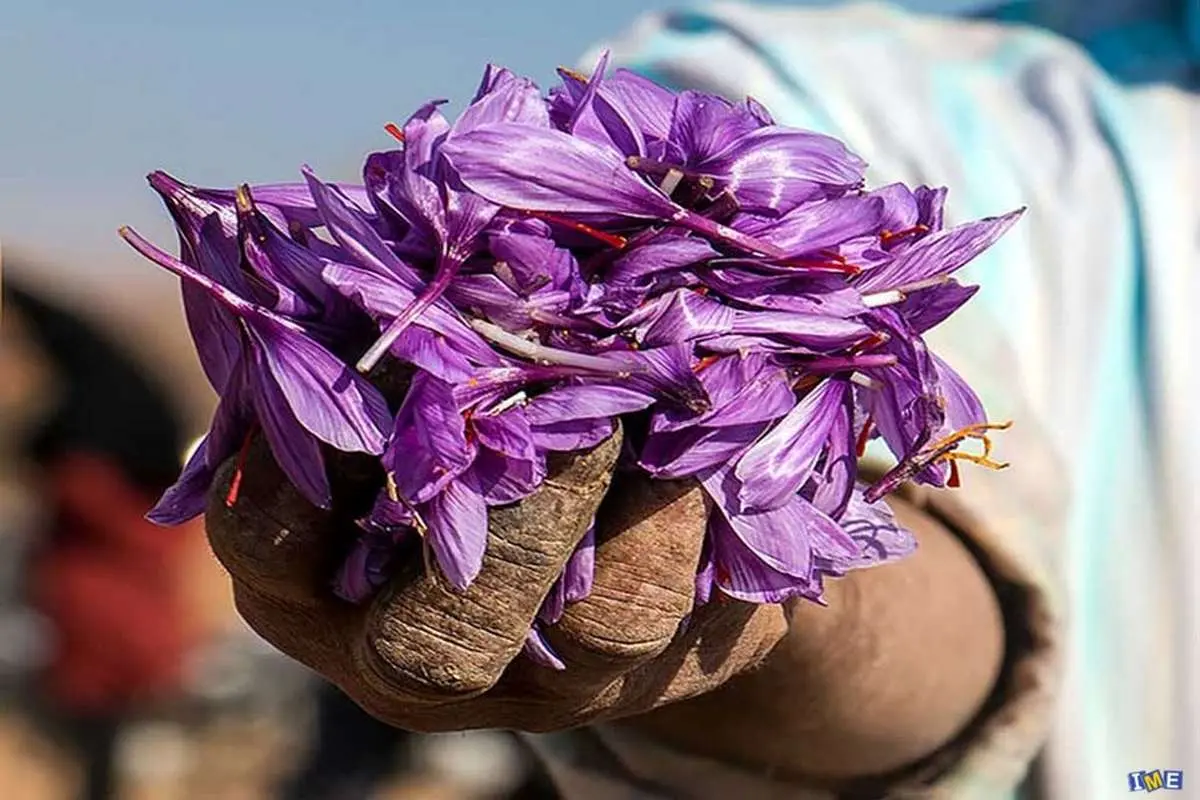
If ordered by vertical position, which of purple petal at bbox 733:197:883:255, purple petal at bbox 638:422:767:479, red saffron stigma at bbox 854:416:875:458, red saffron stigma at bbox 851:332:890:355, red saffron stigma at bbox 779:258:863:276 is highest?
purple petal at bbox 733:197:883:255

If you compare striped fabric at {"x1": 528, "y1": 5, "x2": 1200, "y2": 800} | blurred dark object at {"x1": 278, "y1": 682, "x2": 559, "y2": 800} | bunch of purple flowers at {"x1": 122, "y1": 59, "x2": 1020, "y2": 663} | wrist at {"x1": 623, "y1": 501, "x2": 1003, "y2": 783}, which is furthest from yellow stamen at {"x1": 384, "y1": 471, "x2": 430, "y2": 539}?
blurred dark object at {"x1": 278, "y1": 682, "x2": 559, "y2": 800}

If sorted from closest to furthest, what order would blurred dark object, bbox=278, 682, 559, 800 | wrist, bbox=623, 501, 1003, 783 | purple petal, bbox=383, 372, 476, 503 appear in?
1. purple petal, bbox=383, 372, 476, 503
2. wrist, bbox=623, 501, 1003, 783
3. blurred dark object, bbox=278, 682, 559, 800

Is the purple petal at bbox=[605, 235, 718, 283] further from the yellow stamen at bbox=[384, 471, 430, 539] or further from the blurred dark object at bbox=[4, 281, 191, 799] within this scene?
the blurred dark object at bbox=[4, 281, 191, 799]

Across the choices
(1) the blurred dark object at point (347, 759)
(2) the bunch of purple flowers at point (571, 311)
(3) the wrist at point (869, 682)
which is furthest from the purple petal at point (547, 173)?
(1) the blurred dark object at point (347, 759)

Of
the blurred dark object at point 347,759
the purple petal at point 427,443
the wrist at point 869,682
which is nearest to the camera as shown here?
the purple petal at point 427,443

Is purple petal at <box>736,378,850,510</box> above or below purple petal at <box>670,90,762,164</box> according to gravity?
below

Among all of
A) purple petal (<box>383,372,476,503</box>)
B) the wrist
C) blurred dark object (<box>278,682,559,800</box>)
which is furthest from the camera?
blurred dark object (<box>278,682,559,800</box>)

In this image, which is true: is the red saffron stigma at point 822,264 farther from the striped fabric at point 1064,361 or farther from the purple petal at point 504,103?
the striped fabric at point 1064,361

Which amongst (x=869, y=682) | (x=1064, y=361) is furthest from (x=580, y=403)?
(x=1064, y=361)
